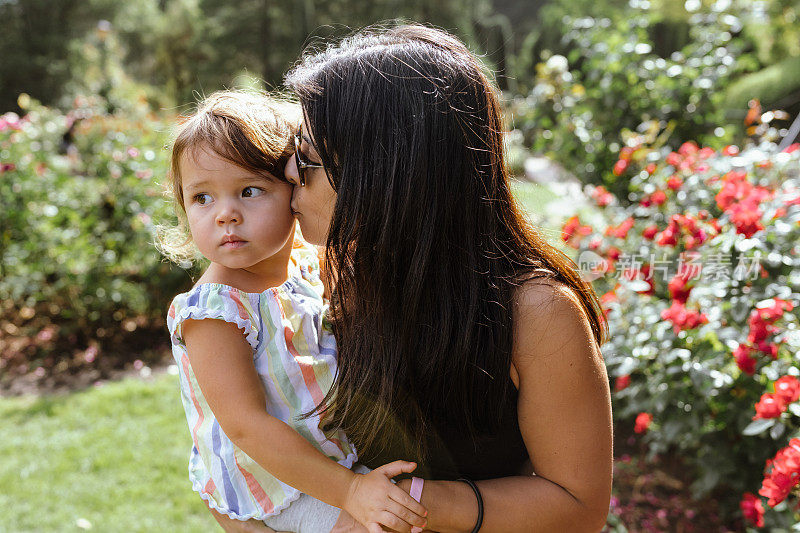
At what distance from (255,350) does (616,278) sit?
83.2 inches

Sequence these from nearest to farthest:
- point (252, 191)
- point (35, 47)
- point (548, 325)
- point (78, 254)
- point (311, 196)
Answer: point (548, 325), point (311, 196), point (252, 191), point (78, 254), point (35, 47)

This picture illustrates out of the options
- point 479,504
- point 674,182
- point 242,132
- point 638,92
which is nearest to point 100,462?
point 242,132

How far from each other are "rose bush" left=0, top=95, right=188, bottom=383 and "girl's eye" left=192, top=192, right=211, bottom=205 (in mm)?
3422

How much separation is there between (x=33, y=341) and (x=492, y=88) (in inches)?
187

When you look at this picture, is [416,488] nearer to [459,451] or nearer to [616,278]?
[459,451]

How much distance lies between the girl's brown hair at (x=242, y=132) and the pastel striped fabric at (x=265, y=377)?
10.4 inches

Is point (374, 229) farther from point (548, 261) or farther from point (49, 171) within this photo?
point (49, 171)

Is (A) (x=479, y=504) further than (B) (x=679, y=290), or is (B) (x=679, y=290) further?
(B) (x=679, y=290)

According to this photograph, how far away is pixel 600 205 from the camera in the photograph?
11.7ft

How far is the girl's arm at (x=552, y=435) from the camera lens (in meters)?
1.11

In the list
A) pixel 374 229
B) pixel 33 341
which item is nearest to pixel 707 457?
pixel 374 229

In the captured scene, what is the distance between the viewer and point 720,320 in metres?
2.28

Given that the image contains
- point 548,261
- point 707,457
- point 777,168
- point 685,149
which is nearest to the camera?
point 548,261

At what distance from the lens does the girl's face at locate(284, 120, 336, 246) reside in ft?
3.90
